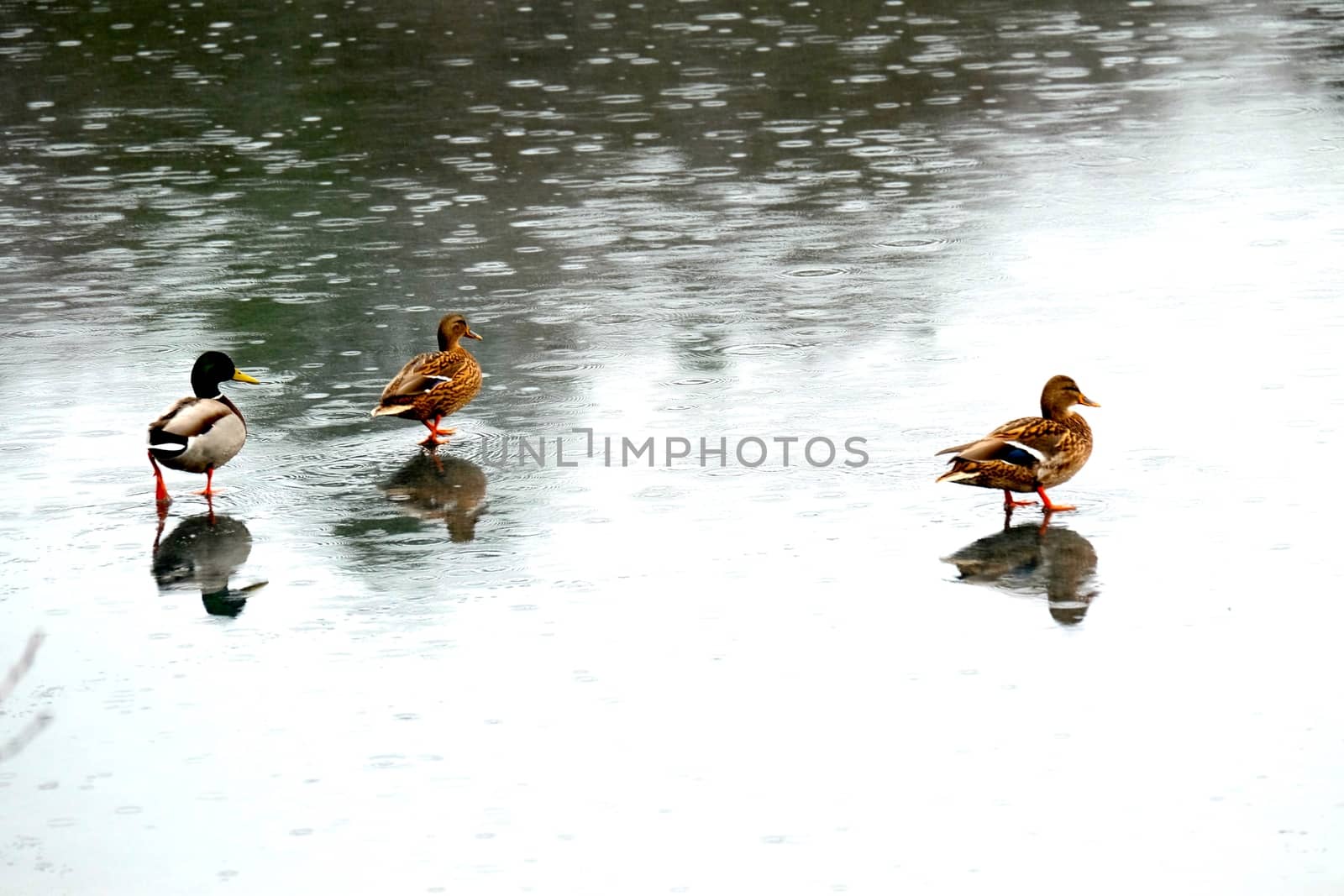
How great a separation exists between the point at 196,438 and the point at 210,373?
21.4 inches

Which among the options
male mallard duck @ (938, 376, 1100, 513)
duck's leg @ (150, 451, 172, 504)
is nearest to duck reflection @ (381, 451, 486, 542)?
duck's leg @ (150, 451, 172, 504)

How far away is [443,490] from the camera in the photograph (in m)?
10.0

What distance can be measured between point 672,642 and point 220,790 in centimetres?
199

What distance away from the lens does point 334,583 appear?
8609 millimetres

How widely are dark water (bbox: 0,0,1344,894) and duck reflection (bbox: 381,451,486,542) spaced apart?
5cm

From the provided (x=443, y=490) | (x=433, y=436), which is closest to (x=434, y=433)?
(x=433, y=436)

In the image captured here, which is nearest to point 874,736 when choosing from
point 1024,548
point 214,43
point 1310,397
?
point 1024,548

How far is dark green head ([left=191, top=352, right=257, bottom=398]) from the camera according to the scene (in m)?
10.2

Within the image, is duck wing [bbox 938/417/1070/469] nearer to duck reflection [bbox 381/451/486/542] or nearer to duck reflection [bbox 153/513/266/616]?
duck reflection [bbox 381/451/486/542]

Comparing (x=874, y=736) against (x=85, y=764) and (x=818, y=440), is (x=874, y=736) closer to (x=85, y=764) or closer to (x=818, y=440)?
(x=85, y=764)

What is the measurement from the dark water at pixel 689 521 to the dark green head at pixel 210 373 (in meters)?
0.56

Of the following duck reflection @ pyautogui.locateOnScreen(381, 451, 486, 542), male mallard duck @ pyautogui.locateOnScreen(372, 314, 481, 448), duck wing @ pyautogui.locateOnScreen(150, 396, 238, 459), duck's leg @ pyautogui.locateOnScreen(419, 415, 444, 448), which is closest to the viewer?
duck reflection @ pyautogui.locateOnScreen(381, 451, 486, 542)

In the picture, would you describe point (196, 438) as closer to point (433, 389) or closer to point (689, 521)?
point (433, 389)

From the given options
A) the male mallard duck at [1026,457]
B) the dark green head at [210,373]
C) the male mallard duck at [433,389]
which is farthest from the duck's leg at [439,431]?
the male mallard duck at [1026,457]
